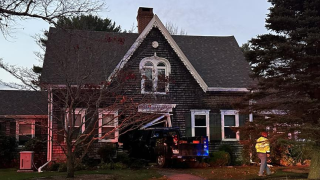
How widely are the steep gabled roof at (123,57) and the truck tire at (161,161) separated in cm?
432

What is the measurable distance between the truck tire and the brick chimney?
987 centimetres

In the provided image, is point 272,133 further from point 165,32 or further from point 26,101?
point 26,101

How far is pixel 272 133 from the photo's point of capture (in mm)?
12664

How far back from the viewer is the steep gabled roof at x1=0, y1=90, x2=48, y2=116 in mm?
22328

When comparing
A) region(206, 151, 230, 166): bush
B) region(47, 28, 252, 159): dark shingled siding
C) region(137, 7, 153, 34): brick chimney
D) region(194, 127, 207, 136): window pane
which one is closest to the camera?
region(206, 151, 230, 166): bush

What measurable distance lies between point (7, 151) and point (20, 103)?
15.8 ft

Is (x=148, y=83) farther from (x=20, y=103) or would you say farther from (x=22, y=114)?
(x=20, y=103)

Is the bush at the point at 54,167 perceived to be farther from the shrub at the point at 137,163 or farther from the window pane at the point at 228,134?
the window pane at the point at 228,134

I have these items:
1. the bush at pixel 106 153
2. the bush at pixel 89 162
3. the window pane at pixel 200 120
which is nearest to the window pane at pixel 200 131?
the window pane at pixel 200 120

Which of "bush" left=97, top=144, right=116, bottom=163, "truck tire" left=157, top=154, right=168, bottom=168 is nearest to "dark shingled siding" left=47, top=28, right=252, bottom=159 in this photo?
"truck tire" left=157, top=154, right=168, bottom=168

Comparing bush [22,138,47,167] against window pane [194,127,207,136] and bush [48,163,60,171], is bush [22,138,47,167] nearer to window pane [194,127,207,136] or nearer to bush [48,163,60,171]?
bush [48,163,60,171]

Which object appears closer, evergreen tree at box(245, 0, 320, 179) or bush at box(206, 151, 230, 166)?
evergreen tree at box(245, 0, 320, 179)

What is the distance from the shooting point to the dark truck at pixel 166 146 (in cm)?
1655

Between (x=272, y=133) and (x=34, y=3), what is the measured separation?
824 centimetres
